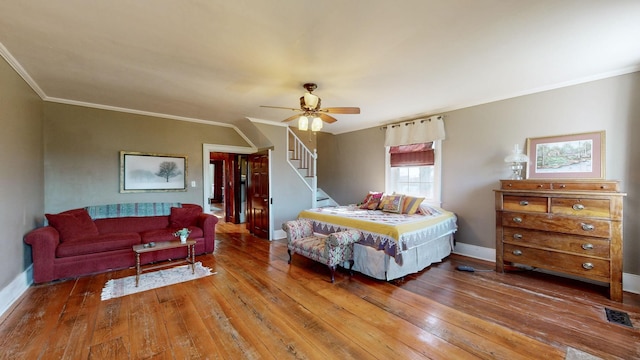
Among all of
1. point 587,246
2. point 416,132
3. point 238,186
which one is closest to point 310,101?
point 416,132

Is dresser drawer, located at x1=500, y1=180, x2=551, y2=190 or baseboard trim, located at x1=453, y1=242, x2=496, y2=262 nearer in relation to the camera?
dresser drawer, located at x1=500, y1=180, x2=551, y2=190

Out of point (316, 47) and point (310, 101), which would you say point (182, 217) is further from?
point (316, 47)

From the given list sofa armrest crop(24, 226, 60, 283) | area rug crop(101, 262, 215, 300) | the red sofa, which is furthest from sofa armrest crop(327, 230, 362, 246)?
sofa armrest crop(24, 226, 60, 283)

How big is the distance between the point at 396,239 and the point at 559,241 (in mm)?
1970

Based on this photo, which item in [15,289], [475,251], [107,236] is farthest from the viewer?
[475,251]

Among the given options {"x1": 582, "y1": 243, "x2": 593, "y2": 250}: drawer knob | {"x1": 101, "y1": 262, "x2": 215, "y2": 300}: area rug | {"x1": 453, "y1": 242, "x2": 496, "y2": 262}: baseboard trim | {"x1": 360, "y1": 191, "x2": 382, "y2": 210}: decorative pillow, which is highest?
{"x1": 360, "y1": 191, "x2": 382, "y2": 210}: decorative pillow

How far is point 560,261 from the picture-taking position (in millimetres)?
3070

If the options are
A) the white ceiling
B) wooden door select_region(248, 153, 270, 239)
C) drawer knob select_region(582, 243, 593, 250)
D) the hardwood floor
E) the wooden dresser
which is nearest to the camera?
the white ceiling

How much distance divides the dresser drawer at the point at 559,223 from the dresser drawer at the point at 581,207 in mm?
68

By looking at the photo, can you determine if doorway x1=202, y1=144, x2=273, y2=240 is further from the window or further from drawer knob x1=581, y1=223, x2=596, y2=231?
drawer knob x1=581, y1=223, x2=596, y2=231

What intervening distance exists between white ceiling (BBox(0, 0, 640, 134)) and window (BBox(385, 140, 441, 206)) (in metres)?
1.22

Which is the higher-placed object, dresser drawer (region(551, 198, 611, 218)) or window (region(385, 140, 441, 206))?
window (region(385, 140, 441, 206))

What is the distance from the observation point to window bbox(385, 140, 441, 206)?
15.5 ft

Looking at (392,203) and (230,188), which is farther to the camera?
(230,188)
